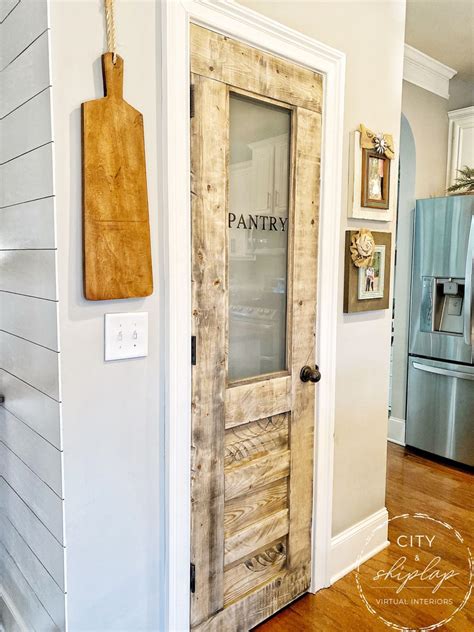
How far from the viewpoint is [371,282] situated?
7.13 feet

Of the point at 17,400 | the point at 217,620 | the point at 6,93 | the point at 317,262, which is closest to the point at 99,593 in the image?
the point at 217,620

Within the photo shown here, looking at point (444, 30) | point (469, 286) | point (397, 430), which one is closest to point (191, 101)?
point (469, 286)

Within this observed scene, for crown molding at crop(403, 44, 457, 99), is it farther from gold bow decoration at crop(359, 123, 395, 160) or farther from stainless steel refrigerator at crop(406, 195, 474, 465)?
gold bow decoration at crop(359, 123, 395, 160)

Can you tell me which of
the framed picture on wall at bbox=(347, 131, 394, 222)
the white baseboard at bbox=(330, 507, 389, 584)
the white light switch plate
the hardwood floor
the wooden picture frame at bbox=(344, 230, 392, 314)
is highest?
the framed picture on wall at bbox=(347, 131, 394, 222)

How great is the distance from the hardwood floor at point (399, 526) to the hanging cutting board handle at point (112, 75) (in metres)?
1.94

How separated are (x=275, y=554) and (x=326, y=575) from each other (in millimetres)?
343

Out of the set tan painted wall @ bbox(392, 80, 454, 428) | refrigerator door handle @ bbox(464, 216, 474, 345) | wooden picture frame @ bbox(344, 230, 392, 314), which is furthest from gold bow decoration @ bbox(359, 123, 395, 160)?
tan painted wall @ bbox(392, 80, 454, 428)

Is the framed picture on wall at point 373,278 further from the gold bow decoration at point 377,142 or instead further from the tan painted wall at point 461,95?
the tan painted wall at point 461,95

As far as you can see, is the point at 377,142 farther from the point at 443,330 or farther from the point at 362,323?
the point at 443,330

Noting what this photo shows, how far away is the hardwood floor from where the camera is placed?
6.23 ft

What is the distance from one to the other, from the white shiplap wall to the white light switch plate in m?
0.14

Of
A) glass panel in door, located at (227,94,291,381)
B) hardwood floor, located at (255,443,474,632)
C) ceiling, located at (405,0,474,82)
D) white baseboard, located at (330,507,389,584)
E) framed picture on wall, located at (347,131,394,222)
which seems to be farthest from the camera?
ceiling, located at (405,0,474,82)

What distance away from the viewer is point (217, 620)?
1.73 metres

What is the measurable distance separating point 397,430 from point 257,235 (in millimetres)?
2624
